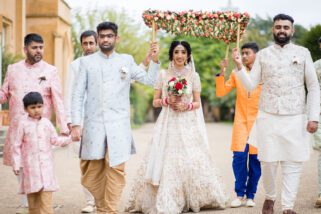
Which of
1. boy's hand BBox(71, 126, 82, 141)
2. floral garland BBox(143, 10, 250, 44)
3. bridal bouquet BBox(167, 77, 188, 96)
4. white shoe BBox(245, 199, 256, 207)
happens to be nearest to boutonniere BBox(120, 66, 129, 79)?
boy's hand BBox(71, 126, 82, 141)

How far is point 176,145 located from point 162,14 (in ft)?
5.61

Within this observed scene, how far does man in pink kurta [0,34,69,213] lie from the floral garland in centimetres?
145

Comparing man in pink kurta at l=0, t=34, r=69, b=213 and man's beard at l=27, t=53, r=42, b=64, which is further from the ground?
man's beard at l=27, t=53, r=42, b=64

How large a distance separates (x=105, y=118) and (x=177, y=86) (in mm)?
1265

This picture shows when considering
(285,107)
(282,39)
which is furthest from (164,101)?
(282,39)

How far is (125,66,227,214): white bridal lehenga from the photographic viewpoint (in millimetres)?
8016

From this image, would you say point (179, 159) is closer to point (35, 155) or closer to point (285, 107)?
point (285, 107)

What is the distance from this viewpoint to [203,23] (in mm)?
8234

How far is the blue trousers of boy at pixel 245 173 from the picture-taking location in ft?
29.0

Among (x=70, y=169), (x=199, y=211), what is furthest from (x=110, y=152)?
(x=70, y=169)

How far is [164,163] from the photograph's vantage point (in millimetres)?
8055

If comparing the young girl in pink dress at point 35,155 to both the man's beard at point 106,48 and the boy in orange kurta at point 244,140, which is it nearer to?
the man's beard at point 106,48

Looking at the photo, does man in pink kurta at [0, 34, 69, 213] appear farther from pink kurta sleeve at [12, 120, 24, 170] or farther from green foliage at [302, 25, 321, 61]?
green foliage at [302, 25, 321, 61]

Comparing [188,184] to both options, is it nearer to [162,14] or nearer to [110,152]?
[110,152]
